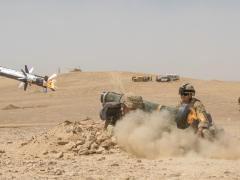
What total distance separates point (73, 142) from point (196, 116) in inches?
95.1

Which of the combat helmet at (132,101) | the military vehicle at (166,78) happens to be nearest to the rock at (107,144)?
the combat helmet at (132,101)

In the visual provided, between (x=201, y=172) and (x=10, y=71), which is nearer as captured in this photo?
(x=201, y=172)

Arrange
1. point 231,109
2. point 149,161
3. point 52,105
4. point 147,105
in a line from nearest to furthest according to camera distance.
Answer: point 149,161 → point 147,105 → point 231,109 → point 52,105

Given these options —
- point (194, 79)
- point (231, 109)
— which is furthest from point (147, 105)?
point (194, 79)

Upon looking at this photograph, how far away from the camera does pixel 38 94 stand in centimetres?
5222

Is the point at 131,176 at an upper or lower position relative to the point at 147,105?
lower

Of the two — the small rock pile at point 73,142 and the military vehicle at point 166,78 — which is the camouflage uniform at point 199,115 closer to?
the small rock pile at point 73,142

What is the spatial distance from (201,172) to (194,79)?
4996 centimetres

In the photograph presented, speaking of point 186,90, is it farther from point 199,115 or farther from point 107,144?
point 107,144

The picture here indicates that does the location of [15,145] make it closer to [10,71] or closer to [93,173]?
[93,173]

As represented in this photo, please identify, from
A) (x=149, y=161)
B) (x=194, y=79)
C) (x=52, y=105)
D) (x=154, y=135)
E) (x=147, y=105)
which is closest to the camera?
(x=149, y=161)

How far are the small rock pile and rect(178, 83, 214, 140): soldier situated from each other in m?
1.49

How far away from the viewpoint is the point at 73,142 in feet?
39.1

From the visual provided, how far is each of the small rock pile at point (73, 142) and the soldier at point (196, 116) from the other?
1495 mm
